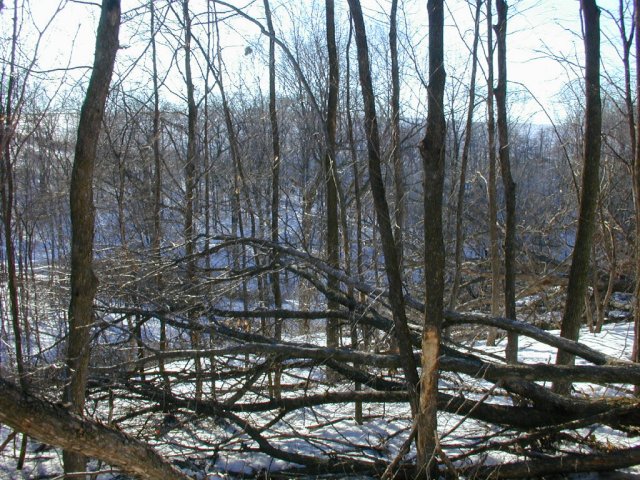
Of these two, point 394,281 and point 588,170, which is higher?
point 588,170

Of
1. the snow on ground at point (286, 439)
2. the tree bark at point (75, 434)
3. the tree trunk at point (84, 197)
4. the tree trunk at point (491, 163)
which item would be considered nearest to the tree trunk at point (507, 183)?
the tree trunk at point (491, 163)

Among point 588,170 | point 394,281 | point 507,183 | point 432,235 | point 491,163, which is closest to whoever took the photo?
point 432,235

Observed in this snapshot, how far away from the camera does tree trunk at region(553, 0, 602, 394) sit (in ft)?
17.3

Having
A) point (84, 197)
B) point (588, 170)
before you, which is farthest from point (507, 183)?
point (84, 197)

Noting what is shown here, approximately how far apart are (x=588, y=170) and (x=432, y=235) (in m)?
2.61

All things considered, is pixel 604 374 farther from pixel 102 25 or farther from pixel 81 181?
pixel 102 25

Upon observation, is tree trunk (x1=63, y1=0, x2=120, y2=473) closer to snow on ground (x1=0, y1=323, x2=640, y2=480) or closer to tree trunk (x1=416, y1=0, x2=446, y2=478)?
snow on ground (x1=0, y1=323, x2=640, y2=480)

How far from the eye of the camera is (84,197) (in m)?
3.95

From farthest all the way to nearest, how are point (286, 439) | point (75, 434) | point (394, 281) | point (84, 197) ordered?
point (286, 439) → point (394, 281) → point (84, 197) → point (75, 434)

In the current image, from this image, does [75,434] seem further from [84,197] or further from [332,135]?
[332,135]

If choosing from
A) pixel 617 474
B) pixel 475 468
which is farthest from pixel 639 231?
pixel 475 468

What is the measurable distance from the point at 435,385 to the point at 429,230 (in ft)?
3.46

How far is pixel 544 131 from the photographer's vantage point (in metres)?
48.3

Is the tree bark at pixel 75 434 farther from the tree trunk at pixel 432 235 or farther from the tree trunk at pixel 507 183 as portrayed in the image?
the tree trunk at pixel 507 183
